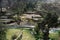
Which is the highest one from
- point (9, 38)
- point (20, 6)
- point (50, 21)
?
point (20, 6)

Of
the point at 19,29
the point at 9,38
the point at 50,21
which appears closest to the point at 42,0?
the point at 50,21

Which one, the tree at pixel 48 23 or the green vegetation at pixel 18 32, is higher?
the tree at pixel 48 23

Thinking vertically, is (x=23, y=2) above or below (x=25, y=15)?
above

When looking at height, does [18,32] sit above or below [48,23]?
below

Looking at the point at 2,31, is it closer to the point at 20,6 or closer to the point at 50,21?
the point at 20,6

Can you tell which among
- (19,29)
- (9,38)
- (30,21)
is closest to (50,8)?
(30,21)

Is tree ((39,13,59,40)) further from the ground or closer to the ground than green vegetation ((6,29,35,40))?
further from the ground

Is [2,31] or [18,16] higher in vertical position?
[18,16]

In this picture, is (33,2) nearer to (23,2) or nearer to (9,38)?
(23,2)
